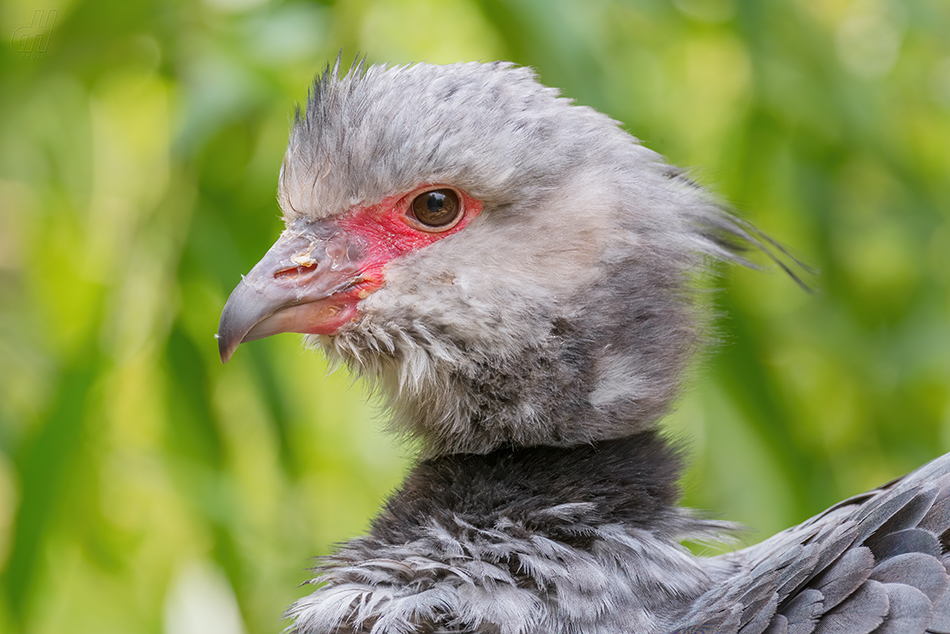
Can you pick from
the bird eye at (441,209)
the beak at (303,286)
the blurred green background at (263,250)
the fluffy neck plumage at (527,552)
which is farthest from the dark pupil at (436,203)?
the blurred green background at (263,250)

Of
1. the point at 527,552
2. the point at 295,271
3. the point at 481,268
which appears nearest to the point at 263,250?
the point at 295,271

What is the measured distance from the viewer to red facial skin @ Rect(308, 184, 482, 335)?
1286 mm

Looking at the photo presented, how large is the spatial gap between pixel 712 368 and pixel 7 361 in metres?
1.52

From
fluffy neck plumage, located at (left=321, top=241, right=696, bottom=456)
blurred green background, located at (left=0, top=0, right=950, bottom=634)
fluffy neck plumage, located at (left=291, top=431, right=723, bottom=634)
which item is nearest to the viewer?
fluffy neck plumage, located at (left=291, top=431, right=723, bottom=634)

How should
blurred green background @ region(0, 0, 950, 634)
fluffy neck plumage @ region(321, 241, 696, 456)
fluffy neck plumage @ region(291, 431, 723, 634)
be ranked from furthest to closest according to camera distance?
blurred green background @ region(0, 0, 950, 634) < fluffy neck plumage @ region(321, 241, 696, 456) < fluffy neck plumage @ region(291, 431, 723, 634)

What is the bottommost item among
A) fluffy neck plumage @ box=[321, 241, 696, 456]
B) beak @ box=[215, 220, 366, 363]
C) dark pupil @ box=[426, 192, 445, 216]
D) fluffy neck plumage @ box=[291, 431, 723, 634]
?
fluffy neck plumage @ box=[291, 431, 723, 634]

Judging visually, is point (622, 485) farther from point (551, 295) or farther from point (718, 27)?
point (718, 27)

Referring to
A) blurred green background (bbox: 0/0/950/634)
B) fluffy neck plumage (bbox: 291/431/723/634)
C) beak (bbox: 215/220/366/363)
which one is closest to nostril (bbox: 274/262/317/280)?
beak (bbox: 215/220/366/363)

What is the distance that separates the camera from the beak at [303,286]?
1232 mm

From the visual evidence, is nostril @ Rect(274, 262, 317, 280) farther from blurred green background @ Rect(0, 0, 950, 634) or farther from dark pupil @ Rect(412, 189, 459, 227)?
blurred green background @ Rect(0, 0, 950, 634)

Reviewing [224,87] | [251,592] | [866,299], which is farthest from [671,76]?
[251,592]

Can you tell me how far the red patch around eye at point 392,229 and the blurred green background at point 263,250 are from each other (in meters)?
0.46

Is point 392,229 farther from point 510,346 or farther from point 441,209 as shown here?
point 510,346

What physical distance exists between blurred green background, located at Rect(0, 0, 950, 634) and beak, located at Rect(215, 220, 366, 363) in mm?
493
